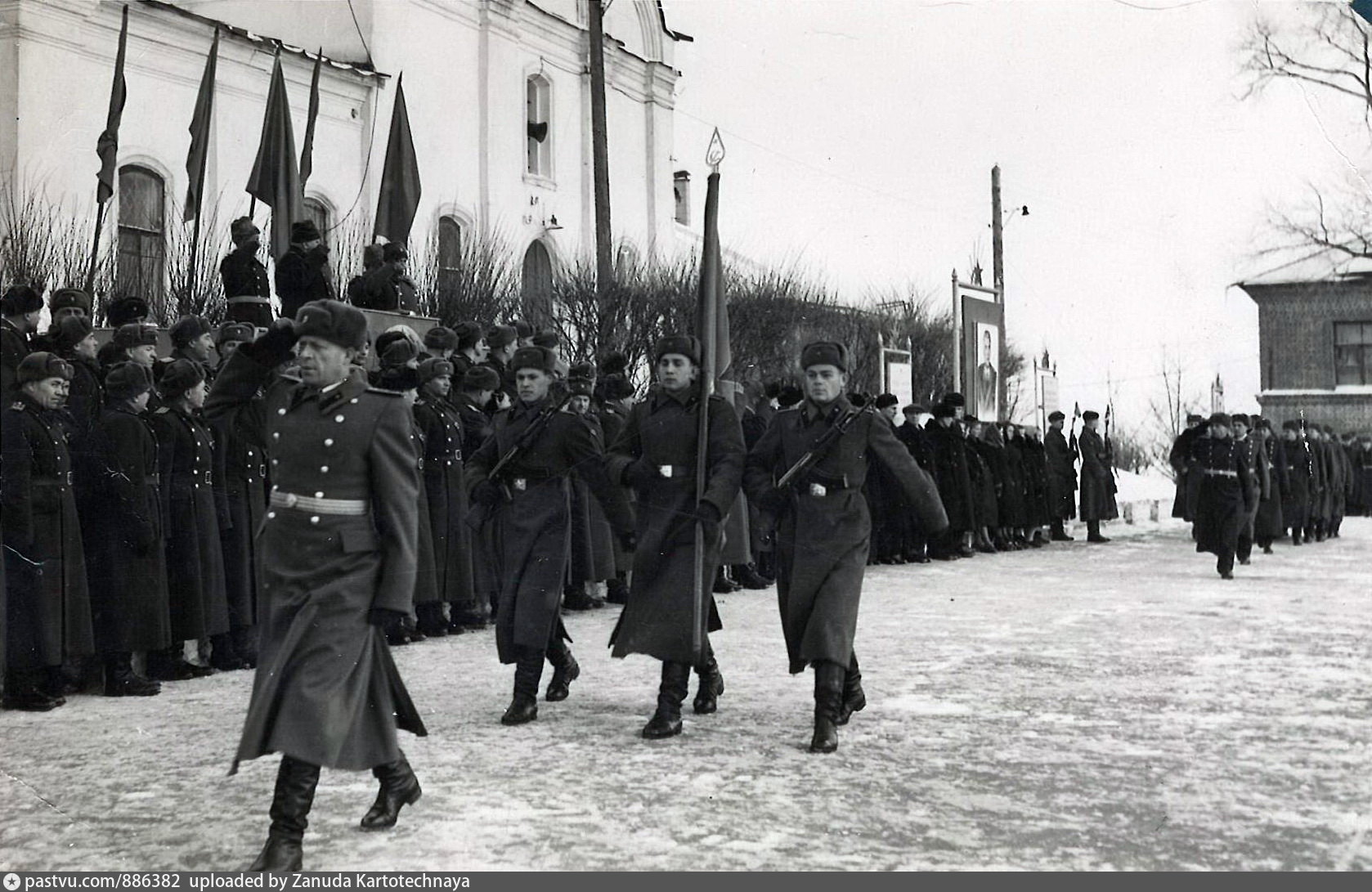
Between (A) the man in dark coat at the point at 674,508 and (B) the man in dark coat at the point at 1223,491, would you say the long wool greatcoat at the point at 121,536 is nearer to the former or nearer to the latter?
(A) the man in dark coat at the point at 674,508

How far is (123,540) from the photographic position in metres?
8.67

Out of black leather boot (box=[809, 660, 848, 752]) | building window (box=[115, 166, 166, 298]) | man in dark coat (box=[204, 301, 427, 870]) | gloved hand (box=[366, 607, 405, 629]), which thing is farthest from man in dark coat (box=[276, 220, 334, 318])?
building window (box=[115, 166, 166, 298])

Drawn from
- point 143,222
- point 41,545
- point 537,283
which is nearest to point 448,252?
point 537,283

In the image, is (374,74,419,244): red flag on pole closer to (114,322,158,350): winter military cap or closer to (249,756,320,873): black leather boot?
(114,322,158,350): winter military cap

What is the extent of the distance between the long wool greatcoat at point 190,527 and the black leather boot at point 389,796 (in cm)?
416

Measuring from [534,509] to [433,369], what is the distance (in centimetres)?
354

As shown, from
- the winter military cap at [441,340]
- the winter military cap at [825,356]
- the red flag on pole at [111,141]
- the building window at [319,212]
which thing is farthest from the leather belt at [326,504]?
the building window at [319,212]

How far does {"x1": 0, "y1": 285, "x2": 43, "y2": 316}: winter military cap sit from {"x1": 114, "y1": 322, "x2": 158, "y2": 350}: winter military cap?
2.40 feet

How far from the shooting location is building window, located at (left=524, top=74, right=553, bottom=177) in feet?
104

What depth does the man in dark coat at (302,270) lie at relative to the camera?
11.9m

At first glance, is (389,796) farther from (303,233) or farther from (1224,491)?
(1224,491)

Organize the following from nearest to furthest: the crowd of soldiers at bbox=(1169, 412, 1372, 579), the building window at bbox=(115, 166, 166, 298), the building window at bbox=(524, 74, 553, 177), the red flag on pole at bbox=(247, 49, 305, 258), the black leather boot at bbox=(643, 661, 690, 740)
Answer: the black leather boot at bbox=(643, 661, 690, 740) < the red flag on pole at bbox=(247, 49, 305, 258) < the crowd of soldiers at bbox=(1169, 412, 1372, 579) < the building window at bbox=(115, 166, 166, 298) < the building window at bbox=(524, 74, 553, 177)

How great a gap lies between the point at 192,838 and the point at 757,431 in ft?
34.7

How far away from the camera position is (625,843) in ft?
16.9
